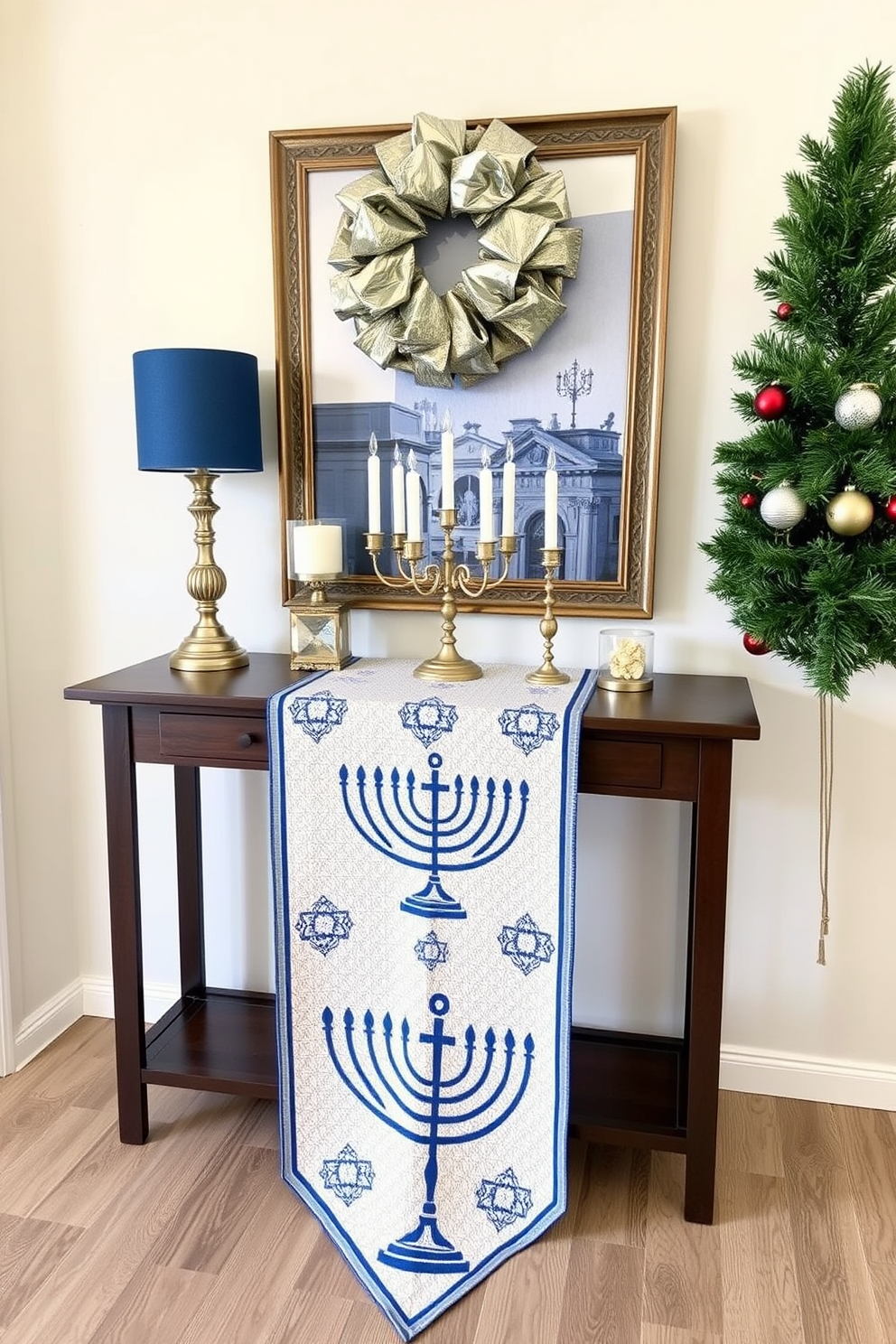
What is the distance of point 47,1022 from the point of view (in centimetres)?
227

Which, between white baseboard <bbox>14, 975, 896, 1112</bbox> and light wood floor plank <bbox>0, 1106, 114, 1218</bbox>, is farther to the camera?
white baseboard <bbox>14, 975, 896, 1112</bbox>

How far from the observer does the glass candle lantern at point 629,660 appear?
5.76ft

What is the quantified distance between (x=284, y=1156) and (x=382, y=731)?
0.81 metres

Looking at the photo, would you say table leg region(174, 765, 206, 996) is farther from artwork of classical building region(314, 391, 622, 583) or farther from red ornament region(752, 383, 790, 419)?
red ornament region(752, 383, 790, 419)

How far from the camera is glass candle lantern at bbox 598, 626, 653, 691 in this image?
5.76 feet

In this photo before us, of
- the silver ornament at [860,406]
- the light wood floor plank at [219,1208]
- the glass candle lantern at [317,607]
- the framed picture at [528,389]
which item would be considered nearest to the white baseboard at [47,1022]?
the light wood floor plank at [219,1208]

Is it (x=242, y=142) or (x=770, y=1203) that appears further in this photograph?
(x=242, y=142)

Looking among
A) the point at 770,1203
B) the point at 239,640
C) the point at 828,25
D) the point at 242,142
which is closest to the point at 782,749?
the point at 770,1203

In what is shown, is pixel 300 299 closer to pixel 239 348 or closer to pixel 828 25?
pixel 239 348

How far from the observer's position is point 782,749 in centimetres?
197

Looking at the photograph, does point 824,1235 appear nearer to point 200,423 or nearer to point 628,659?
point 628,659

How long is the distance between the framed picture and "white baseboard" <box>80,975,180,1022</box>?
3.55 ft

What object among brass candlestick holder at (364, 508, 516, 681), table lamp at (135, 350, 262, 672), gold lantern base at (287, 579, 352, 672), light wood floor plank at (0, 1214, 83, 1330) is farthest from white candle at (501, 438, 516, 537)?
light wood floor plank at (0, 1214, 83, 1330)

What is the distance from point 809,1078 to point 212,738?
4.64 ft
